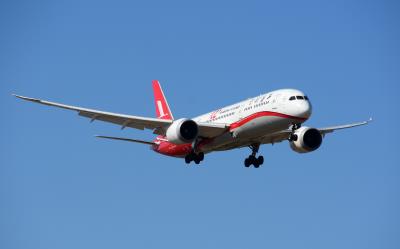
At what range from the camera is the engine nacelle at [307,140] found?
50.6m

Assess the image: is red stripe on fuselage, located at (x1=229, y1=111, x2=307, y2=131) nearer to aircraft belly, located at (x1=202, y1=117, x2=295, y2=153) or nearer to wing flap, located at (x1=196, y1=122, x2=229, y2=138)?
aircraft belly, located at (x1=202, y1=117, x2=295, y2=153)

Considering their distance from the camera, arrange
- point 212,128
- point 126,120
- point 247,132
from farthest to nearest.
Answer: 1. point 126,120
2. point 212,128
3. point 247,132

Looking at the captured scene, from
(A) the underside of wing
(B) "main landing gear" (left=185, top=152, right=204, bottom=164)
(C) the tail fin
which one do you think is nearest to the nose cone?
(B) "main landing gear" (left=185, top=152, right=204, bottom=164)

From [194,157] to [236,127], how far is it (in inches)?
165

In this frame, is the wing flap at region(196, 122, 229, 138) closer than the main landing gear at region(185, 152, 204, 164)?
Yes

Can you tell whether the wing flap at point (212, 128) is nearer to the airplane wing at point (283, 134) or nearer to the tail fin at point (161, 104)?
the airplane wing at point (283, 134)

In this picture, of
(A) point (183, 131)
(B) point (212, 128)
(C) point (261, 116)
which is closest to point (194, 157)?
(B) point (212, 128)

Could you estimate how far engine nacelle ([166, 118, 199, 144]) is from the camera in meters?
47.9

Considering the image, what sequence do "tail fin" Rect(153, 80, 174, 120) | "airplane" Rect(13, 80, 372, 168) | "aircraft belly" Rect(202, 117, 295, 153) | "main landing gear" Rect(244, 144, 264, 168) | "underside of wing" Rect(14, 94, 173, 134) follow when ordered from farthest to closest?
"tail fin" Rect(153, 80, 174, 120) → "main landing gear" Rect(244, 144, 264, 168) → "underside of wing" Rect(14, 94, 173, 134) → "aircraft belly" Rect(202, 117, 295, 153) → "airplane" Rect(13, 80, 372, 168)

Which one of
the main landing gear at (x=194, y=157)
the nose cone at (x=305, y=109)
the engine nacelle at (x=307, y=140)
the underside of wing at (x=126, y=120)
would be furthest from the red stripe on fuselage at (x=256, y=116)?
the engine nacelle at (x=307, y=140)

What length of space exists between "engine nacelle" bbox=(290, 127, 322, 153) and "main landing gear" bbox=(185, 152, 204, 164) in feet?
20.2

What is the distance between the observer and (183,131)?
158ft

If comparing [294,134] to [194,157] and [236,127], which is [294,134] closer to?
[236,127]

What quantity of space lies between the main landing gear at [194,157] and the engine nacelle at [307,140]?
6163 millimetres
